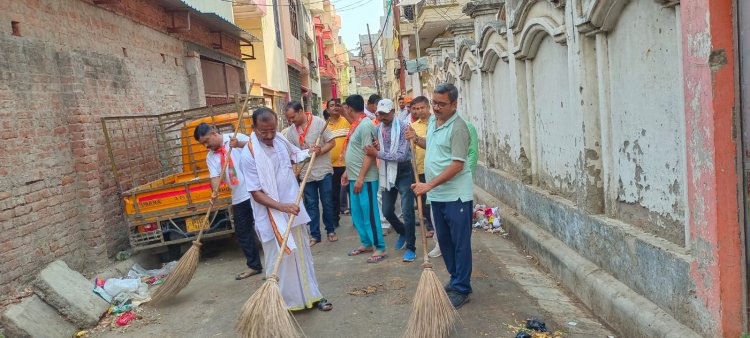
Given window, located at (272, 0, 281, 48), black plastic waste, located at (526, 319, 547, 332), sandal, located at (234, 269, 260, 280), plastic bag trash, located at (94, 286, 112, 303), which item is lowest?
black plastic waste, located at (526, 319, 547, 332)

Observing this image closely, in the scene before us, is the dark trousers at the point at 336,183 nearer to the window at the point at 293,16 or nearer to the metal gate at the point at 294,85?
the metal gate at the point at 294,85

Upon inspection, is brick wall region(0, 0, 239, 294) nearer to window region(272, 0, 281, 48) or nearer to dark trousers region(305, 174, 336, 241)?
dark trousers region(305, 174, 336, 241)

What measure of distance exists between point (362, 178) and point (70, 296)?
2.91m

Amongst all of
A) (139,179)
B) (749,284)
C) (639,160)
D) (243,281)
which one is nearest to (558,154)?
(639,160)

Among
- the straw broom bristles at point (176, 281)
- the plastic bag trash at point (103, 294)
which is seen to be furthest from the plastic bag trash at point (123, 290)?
the straw broom bristles at point (176, 281)

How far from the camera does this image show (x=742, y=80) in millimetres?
2867

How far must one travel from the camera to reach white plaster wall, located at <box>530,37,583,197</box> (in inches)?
207

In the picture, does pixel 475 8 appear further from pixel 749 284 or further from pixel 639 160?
pixel 749 284

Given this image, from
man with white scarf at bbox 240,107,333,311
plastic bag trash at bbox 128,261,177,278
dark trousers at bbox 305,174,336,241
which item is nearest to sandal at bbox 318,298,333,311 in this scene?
man with white scarf at bbox 240,107,333,311

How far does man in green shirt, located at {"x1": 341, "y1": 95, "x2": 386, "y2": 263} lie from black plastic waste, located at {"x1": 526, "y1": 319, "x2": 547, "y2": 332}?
220 centimetres

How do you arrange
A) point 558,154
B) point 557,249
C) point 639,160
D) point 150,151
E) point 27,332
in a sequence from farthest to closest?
point 150,151
point 558,154
point 557,249
point 27,332
point 639,160

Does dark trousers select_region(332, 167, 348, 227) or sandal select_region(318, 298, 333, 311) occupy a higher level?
dark trousers select_region(332, 167, 348, 227)

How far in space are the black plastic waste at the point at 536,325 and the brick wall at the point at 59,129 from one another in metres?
4.43

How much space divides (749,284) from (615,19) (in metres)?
2.12
